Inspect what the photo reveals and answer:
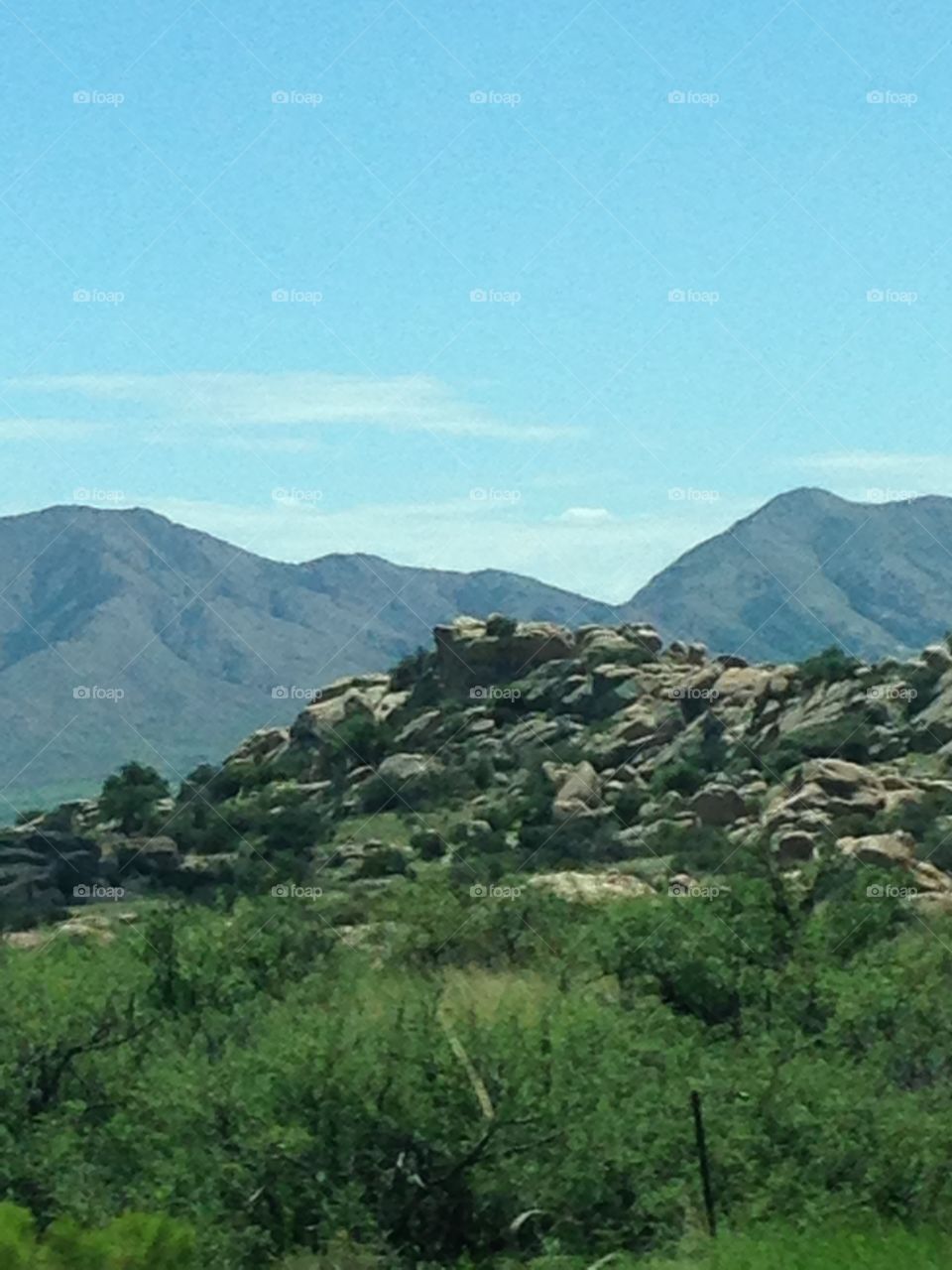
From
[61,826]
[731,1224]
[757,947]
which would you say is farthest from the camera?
[61,826]

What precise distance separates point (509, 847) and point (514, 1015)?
68.9m

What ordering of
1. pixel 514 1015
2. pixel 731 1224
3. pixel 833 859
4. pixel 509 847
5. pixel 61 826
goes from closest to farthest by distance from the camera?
pixel 731 1224 < pixel 514 1015 < pixel 833 859 < pixel 509 847 < pixel 61 826

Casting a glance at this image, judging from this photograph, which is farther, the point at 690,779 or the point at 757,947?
the point at 690,779

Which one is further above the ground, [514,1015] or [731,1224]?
[514,1015]

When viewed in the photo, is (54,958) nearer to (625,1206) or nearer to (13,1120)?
(13,1120)

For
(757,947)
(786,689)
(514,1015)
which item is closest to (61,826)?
(786,689)

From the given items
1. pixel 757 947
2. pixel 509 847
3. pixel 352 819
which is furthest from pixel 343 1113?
pixel 352 819

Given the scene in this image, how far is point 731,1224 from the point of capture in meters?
33.4

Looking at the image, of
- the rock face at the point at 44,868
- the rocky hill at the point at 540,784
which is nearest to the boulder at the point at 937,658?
the rocky hill at the point at 540,784

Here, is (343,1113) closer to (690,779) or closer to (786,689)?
(690,779)
